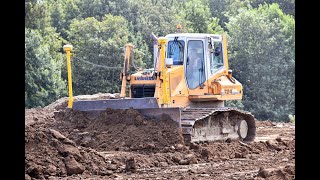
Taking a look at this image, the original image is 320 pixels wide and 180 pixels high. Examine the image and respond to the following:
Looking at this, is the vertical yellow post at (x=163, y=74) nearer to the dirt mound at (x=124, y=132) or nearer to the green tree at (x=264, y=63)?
the dirt mound at (x=124, y=132)

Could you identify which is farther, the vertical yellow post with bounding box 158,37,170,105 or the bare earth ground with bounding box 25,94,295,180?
the vertical yellow post with bounding box 158,37,170,105

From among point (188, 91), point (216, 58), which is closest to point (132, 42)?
point (216, 58)

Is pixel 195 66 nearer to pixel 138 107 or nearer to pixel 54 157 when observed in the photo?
pixel 138 107

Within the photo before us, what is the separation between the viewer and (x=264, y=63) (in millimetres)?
39250

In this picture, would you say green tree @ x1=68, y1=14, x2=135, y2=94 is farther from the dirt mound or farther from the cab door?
→ the dirt mound

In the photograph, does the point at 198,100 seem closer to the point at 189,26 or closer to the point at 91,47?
the point at 91,47

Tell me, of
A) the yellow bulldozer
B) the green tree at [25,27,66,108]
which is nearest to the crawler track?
the yellow bulldozer

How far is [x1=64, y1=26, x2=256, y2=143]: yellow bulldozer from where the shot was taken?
16266mm

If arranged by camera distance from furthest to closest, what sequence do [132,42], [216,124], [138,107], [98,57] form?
[132,42] < [98,57] < [216,124] < [138,107]

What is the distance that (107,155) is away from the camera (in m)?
13.9

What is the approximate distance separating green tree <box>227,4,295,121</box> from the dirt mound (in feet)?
72.6

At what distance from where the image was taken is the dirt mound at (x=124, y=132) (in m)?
15.2

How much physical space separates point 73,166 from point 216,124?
6.69 metres
